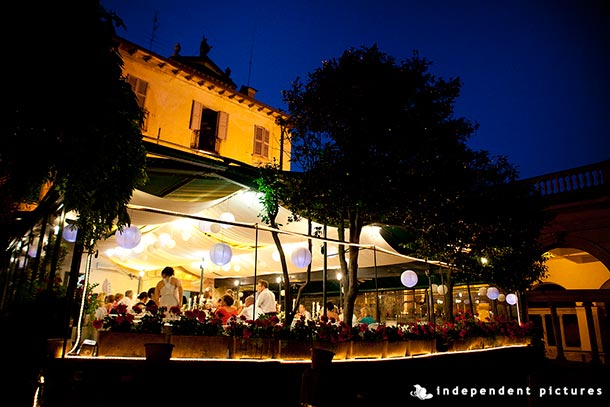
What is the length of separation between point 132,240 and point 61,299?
9.69 ft

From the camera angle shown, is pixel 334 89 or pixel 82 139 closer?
pixel 82 139

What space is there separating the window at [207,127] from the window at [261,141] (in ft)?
5.25

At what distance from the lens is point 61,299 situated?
407cm

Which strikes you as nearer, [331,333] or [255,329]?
[255,329]

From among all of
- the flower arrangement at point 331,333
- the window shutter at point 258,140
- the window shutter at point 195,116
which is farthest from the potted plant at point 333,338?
the window shutter at point 258,140

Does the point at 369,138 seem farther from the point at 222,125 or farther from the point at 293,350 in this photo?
the point at 222,125

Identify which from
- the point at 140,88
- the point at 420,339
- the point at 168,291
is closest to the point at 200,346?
the point at 168,291

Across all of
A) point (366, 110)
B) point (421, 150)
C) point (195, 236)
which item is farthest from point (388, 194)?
point (195, 236)

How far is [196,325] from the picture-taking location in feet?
15.0

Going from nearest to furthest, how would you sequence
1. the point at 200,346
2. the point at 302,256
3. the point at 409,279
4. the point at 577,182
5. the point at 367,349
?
1. the point at 200,346
2. the point at 367,349
3. the point at 302,256
4. the point at 409,279
5. the point at 577,182

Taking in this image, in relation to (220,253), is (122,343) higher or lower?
lower

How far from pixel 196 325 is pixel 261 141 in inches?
540

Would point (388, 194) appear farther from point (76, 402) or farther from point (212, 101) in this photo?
point (212, 101)

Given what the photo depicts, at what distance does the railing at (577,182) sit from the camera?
12.1 m
